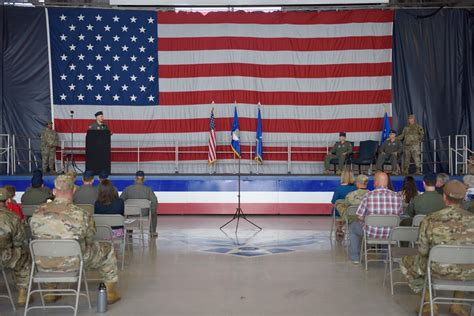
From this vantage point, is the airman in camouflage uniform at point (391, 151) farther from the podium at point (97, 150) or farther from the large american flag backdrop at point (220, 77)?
the podium at point (97, 150)

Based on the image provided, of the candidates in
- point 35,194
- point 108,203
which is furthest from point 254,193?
point 108,203

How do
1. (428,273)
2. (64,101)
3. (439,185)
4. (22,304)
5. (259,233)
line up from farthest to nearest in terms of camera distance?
(64,101)
(259,233)
(439,185)
(22,304)
(428,273)

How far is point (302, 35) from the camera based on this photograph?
13805 millimetres

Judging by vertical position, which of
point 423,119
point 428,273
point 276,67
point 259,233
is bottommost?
point 259,233

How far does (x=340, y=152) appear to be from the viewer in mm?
12719

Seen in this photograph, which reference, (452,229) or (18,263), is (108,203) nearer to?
(18,263)

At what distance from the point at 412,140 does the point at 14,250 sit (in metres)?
9.98

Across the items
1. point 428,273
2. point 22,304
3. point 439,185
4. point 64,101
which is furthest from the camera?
point 64,101

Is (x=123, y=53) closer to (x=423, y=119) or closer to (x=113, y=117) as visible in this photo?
(x=113, y=117)

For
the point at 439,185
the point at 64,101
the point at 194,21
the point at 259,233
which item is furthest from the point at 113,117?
the point at 439,185

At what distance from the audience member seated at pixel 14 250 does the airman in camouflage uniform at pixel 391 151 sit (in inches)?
361

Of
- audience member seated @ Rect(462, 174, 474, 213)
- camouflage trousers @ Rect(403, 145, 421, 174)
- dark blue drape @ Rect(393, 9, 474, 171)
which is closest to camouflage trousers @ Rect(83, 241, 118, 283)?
audience member seated @ Rect(462, 174, 474, 213)

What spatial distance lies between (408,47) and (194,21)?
17.3 ft

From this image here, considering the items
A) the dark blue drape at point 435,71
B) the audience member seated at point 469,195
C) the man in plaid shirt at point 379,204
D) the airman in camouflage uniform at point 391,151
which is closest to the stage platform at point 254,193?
the airman in camouflage uniform at point 391,151
